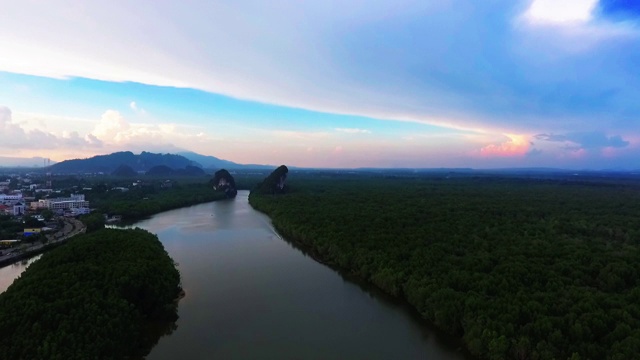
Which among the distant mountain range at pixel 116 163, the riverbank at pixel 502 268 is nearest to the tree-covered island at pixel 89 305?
the riverbank at pixel 502 268

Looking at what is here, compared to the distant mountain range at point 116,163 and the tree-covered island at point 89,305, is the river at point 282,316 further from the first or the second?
the distant mountain range at point 116,163

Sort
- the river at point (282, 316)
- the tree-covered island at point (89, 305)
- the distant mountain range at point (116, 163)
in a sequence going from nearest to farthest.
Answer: the tree-covered island at point (89, 305) → the river at point (282, 316) → the distant mountain range at point (116, 163)

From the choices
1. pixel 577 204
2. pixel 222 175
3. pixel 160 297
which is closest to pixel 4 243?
pixel 160 297

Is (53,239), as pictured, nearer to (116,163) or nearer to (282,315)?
(282,315)

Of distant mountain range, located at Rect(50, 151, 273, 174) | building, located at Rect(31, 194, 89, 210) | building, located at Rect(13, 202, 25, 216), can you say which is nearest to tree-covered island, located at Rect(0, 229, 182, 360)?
building, located at Rect(13, 202, 25, 216)

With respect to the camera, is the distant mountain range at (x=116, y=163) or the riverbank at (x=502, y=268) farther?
the distant mountain range at (x=116, y=163)

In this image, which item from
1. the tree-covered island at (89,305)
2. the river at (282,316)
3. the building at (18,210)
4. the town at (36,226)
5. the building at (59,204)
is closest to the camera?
the tree-covered island at (89,305)

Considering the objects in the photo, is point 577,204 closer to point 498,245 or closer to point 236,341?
point 498,245

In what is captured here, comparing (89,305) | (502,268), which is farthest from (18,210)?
(502,268)
